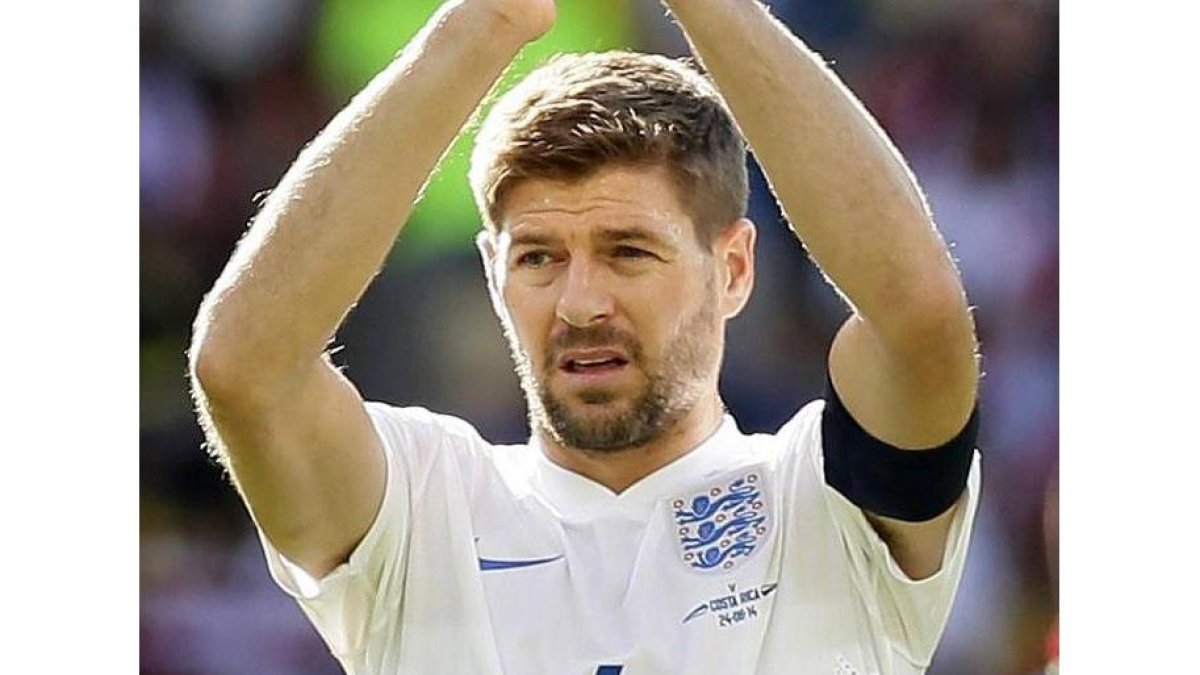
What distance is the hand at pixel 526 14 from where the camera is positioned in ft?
3.78

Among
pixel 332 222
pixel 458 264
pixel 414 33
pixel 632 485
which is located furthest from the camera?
pixel 458 264

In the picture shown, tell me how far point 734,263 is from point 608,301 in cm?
15

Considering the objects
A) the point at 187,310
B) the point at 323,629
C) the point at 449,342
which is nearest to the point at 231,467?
the point at 323,629

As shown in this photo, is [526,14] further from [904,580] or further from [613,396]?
[904,580]

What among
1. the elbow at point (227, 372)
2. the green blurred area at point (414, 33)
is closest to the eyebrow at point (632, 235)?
the elbow at point (227, 372)

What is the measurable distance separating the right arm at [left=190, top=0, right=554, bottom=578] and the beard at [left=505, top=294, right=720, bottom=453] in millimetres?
196

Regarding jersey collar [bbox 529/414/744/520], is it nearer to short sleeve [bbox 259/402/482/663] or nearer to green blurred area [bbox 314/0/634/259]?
short sleeve [bbox 259/402/482/663]

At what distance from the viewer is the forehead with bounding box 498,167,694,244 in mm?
1300

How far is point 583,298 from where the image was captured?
50.0 inches

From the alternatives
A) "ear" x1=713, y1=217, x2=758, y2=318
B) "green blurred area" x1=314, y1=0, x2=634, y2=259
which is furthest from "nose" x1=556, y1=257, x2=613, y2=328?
"green blurred area" x1=314, y1=0, x2=634, y2=259

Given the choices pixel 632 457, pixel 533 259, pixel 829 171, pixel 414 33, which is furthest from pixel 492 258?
pixel 414 33

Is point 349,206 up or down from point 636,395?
up

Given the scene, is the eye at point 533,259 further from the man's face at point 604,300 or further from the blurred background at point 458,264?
the blurred background at point 458,264
